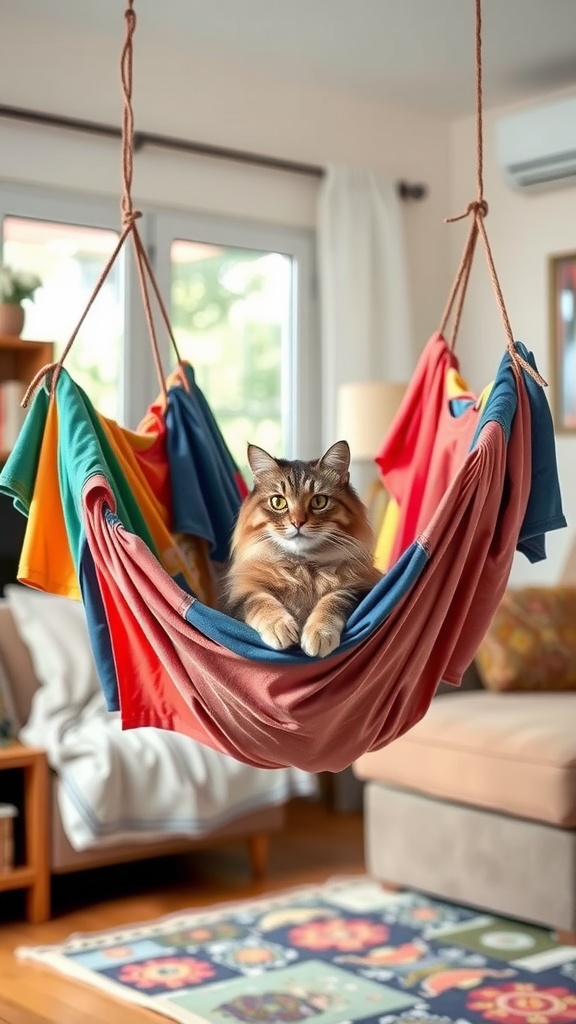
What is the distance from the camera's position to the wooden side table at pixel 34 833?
333 centimetres

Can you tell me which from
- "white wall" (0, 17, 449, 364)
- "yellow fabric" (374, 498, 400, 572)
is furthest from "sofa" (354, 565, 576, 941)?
"white wall" (0, 17, 449, 364)

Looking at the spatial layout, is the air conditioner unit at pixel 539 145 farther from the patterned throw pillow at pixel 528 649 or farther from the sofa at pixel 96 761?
the sofa at pixel 96 761

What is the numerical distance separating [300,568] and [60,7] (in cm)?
244

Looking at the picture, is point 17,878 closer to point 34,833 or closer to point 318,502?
point 34,833

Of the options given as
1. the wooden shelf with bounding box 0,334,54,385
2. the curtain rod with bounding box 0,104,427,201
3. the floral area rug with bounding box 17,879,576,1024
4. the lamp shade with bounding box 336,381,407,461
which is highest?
the curtain rod with bounding box 0,104,427,201

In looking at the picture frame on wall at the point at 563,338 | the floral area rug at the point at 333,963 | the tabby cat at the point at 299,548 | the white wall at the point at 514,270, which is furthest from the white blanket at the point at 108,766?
the picture frame on wall at the point at 563,338

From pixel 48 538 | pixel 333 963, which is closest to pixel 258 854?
pixel 333 963

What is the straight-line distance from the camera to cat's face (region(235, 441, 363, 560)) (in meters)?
2.24

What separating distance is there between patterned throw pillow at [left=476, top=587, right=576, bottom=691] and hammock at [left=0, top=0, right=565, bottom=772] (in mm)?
1277

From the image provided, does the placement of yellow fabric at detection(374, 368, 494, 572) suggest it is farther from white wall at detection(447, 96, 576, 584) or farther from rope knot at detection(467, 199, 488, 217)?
white wall at detection(447, 96, 576, 584)

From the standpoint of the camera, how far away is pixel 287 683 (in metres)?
2.09

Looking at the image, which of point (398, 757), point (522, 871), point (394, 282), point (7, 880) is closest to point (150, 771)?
point (7, 880)

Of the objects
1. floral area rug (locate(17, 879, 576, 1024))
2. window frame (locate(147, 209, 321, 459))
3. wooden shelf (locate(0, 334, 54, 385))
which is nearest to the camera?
floral area rug (locate(17, 879, 576, 1024))

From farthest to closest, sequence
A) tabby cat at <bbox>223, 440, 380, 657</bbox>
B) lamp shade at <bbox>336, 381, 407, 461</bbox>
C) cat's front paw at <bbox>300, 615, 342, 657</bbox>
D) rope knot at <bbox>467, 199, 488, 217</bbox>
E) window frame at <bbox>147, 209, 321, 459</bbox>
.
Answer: window frame at <bbox>147, 209, 321, 459</bbox>
lamp shade at <bbox>336, 381, 407, 461</bbox>
rope knot at <bbox>467, 199, 488, 217</bbox>
tabby cat at <bbox>223, 440, 380, 657</bbox>
cat's front paw at <bbox>300, 615, 342, 657</bbox>
